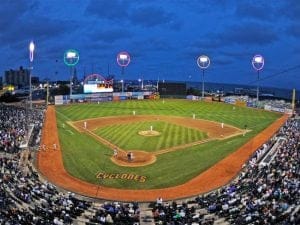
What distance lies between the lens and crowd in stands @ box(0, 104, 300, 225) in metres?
22.7

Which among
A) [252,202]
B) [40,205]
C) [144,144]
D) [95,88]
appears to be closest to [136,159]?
[144,144]

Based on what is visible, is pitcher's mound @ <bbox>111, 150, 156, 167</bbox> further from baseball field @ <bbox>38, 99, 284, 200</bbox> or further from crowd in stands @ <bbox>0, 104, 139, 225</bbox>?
crowd in stands @ <bbox>0, 104, 139, 225</bbox>

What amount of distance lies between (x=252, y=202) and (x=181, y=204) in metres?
5.35

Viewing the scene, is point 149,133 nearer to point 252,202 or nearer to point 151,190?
point 151,190

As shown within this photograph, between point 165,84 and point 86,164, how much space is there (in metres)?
71.0

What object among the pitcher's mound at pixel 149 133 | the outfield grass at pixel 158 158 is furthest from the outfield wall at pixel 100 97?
the pitcher's mound at pixel 149 133

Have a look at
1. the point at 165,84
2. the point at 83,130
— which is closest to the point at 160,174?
the point at 83,130

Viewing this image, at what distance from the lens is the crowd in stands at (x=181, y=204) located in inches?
894

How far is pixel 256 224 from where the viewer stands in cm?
2083

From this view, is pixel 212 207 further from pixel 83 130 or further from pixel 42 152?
pixel 83 130

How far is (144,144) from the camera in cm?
4534

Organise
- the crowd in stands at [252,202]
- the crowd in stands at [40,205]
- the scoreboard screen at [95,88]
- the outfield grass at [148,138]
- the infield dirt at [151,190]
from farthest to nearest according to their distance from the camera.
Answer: the scoreboard screen at [95,88], the outfield grass at [148,138], the infield dirt at [151,190], the crowd in stands at [40,205], the crowd in stands at [252,202]

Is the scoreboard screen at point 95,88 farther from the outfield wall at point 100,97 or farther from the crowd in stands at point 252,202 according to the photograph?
the crowd in stands at point 252,202

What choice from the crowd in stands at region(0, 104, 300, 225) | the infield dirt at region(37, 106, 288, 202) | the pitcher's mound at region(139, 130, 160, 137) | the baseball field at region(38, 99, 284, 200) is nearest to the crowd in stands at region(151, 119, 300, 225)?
the crowd in stands at region(0, 104, 300, 225)
